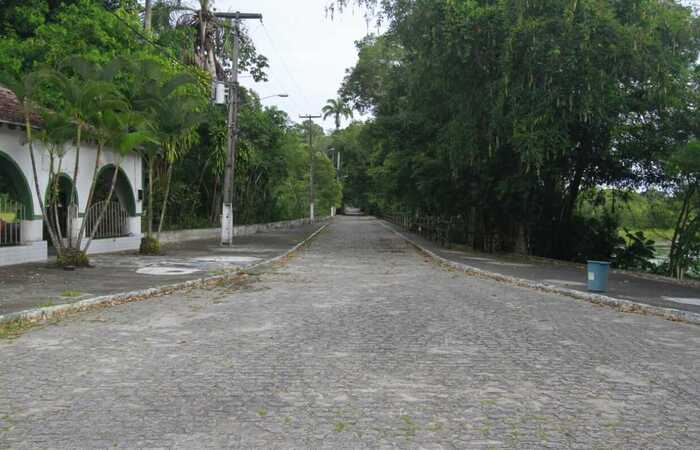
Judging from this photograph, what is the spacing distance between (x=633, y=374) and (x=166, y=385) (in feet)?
15.5

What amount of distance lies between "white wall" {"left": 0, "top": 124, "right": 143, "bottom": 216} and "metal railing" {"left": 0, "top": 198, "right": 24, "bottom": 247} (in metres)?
0.55

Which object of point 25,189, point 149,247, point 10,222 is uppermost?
point 25,189

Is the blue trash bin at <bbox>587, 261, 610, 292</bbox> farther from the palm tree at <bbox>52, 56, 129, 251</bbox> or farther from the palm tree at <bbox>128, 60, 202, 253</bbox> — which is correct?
the palm tree at <bbox>52, 56, 129, 251</bbox>

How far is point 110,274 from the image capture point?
45.4ft

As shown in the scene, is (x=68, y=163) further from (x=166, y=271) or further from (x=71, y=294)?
(x=71, y=294)

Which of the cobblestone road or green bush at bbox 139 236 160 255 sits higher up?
green bush at bbox 139 236 160 255

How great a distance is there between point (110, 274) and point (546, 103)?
12605 millimetres

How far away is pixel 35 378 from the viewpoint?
5.70 m

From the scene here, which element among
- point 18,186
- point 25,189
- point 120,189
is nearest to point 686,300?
point 25,189

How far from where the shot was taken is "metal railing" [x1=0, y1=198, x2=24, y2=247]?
48.1 ft

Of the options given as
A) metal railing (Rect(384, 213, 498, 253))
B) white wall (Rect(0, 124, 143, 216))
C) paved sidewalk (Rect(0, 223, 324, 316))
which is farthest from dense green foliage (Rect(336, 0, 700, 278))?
white wall (Rect(0, 124, 143, 216))

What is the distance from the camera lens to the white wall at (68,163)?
15219mm

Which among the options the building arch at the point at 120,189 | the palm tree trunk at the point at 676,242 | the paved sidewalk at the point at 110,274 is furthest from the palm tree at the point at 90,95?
the palm tree trunk at the point at 676,242

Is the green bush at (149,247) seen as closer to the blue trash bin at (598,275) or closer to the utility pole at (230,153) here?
the utility pole at (230,153)
